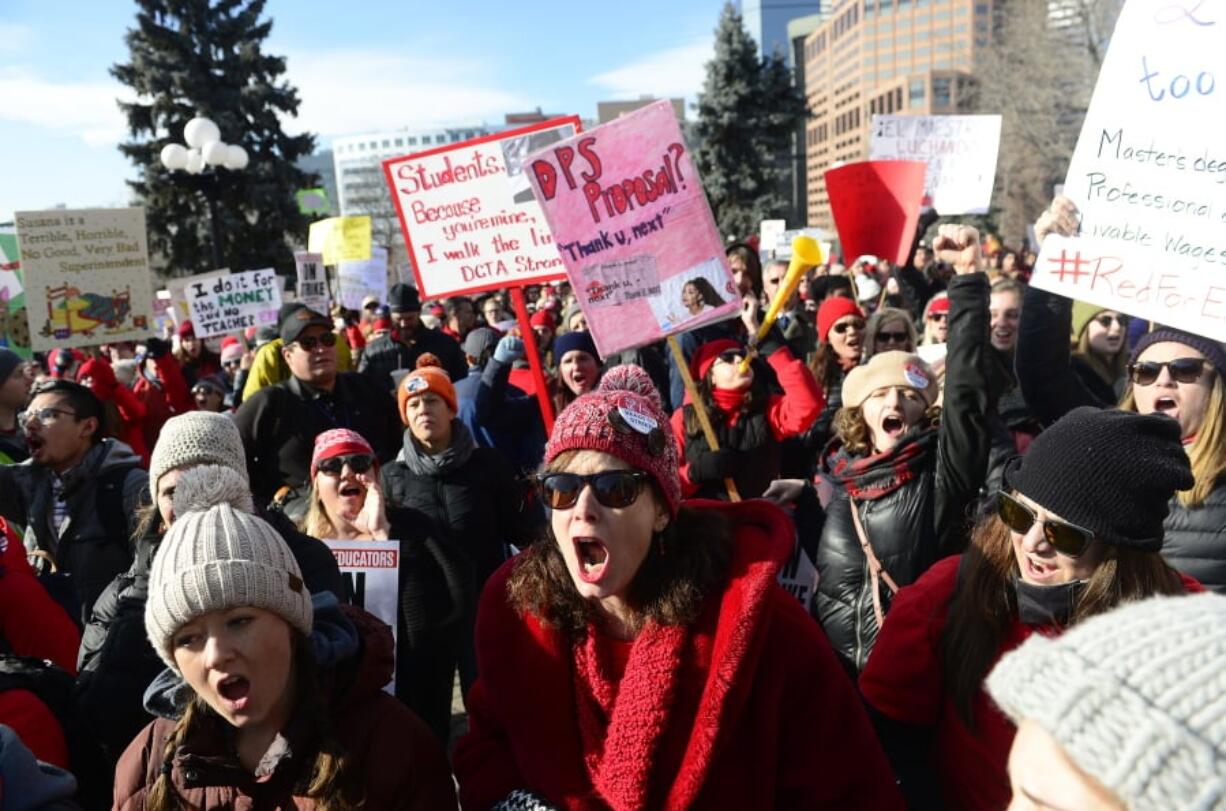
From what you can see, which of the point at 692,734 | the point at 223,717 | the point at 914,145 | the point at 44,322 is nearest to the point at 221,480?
the point at 223,717

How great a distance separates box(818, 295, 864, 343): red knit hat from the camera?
17.5 ft

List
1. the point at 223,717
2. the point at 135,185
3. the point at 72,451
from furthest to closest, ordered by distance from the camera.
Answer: the point at 135,185
the point at 72,451
the point at 223,717

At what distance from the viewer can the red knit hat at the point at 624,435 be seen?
193 cm

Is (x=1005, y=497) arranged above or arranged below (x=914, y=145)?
A: below

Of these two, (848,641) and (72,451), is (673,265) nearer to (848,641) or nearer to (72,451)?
(848,641)

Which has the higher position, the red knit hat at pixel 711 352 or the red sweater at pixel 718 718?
the red knit hat at pixel 711 352

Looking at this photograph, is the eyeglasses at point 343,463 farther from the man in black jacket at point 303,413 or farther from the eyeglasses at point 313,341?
the eyeglasses at point 313,341

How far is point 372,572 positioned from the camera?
10.8 feet

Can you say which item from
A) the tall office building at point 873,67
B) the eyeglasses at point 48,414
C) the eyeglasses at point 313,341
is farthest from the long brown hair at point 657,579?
the tall office building at point 873,67

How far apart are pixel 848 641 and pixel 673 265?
1.80 metres

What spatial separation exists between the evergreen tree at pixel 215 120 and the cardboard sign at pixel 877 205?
26648 millimetres

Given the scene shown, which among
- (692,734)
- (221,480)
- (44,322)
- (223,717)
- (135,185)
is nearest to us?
(692,734)

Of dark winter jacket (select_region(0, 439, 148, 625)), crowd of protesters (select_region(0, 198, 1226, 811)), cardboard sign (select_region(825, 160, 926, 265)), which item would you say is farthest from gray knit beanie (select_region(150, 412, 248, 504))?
cardboard sign (select_region(825, 160, 926, 265))

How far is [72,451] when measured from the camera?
368 cm
